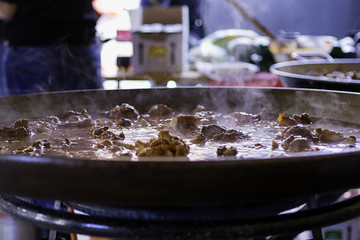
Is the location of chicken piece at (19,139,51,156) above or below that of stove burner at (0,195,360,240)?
above

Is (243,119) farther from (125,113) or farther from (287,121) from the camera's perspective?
(125,113)

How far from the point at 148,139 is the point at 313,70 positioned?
74.0 inches

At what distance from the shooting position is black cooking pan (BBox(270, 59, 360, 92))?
89.9 inches

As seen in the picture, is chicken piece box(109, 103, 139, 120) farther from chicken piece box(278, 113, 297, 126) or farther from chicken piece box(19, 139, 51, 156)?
chicken piece box(278, 113, 297, 126)

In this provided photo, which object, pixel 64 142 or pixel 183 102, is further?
pixel 183 102

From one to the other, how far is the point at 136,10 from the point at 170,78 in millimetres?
1786

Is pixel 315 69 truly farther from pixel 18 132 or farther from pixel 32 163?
pixel 32 163

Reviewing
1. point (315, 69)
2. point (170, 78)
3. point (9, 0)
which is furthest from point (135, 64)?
point (315, 69)

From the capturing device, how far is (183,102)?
2496 mm

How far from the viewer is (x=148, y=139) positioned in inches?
69.4

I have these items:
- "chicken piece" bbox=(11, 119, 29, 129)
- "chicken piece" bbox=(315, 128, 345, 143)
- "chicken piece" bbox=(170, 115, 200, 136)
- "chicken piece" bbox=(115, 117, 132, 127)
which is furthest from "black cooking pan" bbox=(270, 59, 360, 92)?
"chicken piece" bbox=(11, 119, 29, 129)

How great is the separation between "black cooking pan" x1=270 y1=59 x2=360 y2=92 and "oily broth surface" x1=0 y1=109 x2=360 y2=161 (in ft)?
0.89

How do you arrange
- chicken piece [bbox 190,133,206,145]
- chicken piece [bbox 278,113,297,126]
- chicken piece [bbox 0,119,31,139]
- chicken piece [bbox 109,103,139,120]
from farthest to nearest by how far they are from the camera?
1. chicken piece [bbox 109,103,139,120]
2. chicken piece [bbox 278,113,297,126]
3. chicken piece [bbox 0,119,31,139]
4. chicken piece [bbox 190,133,206,145]

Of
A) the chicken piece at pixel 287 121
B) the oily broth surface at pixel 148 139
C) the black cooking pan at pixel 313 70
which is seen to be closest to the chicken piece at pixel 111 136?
the oily broth surface at pixel 148 139
